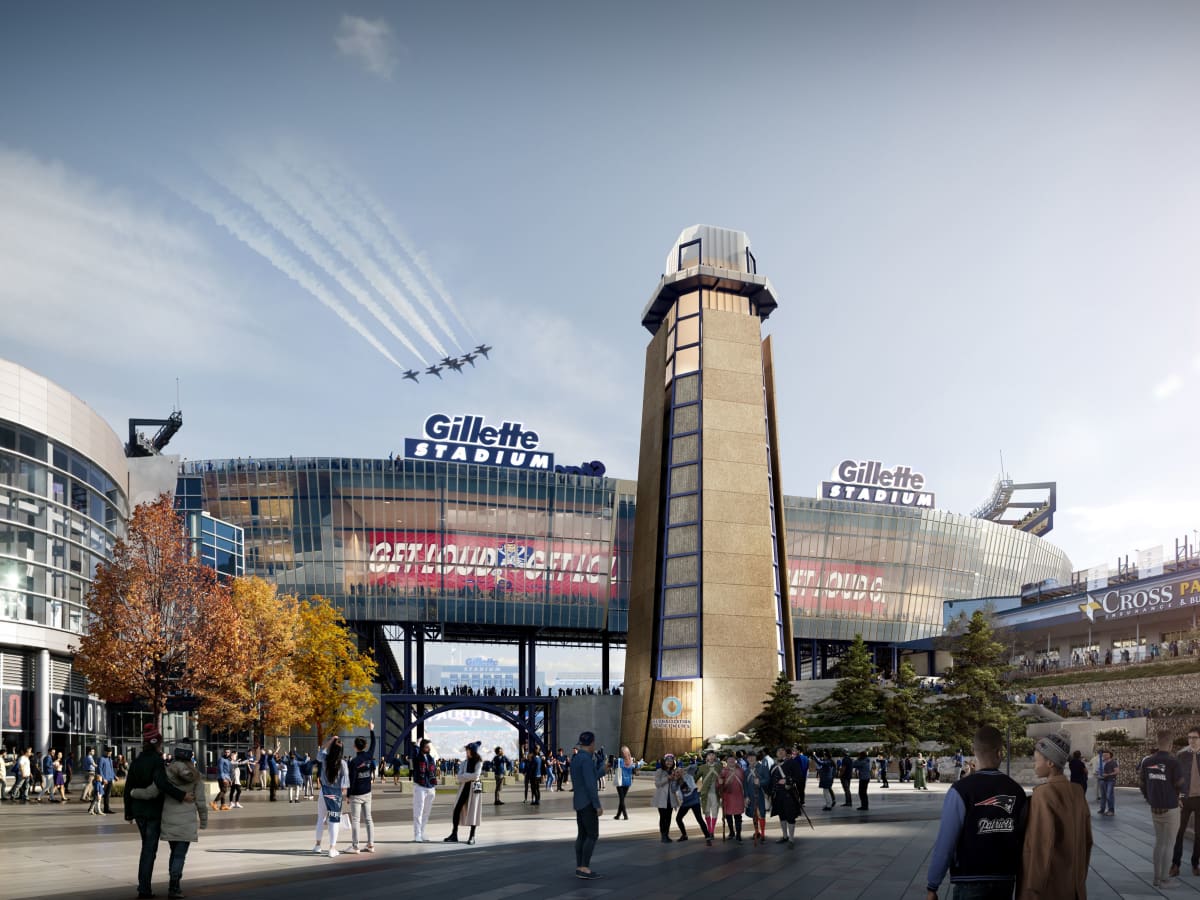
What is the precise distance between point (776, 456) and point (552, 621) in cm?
2727

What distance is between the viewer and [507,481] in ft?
336

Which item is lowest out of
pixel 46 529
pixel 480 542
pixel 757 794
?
pixel 757 794

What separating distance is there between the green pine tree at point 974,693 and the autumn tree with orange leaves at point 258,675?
36.8 meters

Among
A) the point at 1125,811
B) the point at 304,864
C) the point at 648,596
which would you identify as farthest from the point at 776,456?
the point at 304,864

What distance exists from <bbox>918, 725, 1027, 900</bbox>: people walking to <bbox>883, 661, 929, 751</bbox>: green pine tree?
211 ft

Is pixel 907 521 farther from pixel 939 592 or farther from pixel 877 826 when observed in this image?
pixel 877 826

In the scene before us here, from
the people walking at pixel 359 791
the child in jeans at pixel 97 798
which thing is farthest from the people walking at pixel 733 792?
the child in jeans at pixel 97 798

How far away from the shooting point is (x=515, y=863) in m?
21.2

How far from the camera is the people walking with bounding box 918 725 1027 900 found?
872 cm

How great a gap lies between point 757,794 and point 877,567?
88842 mm

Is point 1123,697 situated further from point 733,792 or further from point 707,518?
point 733,792

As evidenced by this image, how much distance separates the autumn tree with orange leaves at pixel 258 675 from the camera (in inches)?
2080

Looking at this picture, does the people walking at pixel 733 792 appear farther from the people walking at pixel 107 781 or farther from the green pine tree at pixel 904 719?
the green pine tree at pixel 904 719

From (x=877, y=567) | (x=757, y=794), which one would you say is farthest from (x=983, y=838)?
(x=877, y=567)
